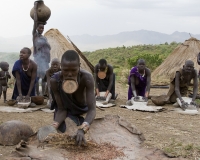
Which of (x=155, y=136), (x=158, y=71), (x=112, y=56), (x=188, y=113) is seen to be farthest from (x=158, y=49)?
(x=155, y=136)

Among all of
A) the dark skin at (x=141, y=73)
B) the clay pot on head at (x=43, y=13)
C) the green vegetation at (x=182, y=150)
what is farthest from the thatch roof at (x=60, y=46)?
the green vegetation at (x=182, y=150)

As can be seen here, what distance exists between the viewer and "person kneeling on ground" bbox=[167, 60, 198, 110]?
6.25m

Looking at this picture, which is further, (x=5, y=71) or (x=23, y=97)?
(x=5, y=71)

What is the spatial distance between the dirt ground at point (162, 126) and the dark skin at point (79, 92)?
31.0 inches

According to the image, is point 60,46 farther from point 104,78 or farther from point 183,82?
point 183,82

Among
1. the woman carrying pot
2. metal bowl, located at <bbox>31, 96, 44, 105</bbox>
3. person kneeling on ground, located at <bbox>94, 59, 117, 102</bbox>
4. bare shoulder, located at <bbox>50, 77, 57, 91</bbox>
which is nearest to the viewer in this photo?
bare shoulder, located at <bbox>50, 77, 57, 91</bbox>

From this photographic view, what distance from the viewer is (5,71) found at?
6.58m

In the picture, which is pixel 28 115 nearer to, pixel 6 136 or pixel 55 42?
pixel 6 136

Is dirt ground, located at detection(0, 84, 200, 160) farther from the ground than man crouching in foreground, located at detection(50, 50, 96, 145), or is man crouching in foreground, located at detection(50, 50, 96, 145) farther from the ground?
man crouching in foreground, located at detection(50, 50, 96, 145)

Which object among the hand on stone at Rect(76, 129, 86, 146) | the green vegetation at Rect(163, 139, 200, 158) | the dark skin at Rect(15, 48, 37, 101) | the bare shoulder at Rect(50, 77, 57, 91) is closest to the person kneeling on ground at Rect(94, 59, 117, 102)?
the dark skin at Rect(15, 48, 37, 101)

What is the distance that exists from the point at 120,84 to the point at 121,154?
7.68 meters

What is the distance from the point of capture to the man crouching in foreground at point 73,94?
3012 millimetres

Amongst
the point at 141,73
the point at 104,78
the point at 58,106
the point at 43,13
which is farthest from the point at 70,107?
the point at 43,13

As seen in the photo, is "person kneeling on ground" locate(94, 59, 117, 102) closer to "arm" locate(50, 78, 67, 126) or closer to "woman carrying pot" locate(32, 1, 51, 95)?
"woman carrying pot" locate(32, 1, 51, 95)
